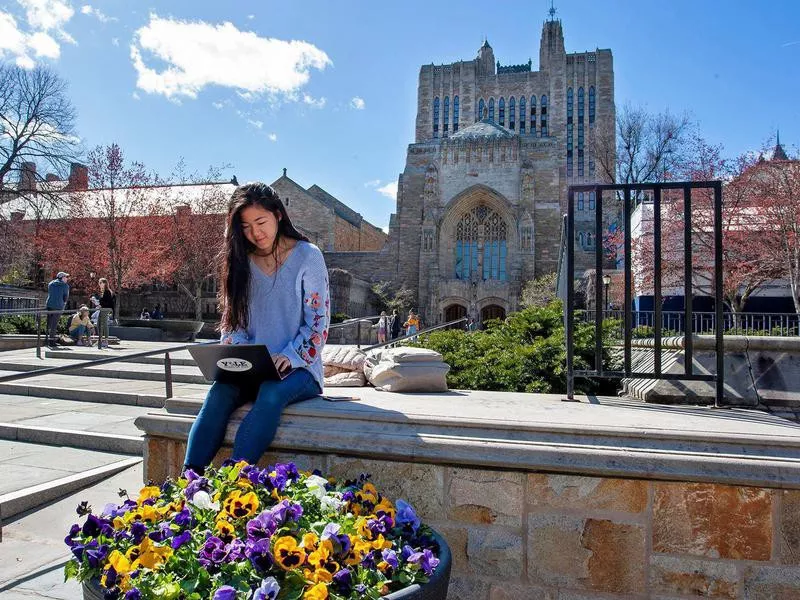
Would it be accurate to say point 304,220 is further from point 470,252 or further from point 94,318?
point 94,318

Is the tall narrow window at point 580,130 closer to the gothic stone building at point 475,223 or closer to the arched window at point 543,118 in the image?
the arched window at point 543,118

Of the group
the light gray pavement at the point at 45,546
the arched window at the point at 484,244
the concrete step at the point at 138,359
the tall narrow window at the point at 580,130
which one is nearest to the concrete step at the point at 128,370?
the concrete step at the point at 138,359

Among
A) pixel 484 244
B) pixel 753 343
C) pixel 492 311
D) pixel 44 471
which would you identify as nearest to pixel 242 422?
pixel 44 471

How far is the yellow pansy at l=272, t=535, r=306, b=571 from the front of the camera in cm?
146

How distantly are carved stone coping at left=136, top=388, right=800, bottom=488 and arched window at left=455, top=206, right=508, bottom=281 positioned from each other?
128 ft

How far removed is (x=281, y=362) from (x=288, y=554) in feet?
4.54

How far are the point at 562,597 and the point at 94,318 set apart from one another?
55.0ft

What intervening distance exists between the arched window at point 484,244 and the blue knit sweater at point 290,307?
38828mm

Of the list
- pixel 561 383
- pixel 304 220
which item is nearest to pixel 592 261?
pixel 304 220

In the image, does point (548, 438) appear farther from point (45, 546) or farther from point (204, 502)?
point (45, 546)

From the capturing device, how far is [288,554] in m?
1.47

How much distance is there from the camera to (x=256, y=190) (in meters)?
3.01

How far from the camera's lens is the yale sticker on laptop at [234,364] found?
2639 millimetres

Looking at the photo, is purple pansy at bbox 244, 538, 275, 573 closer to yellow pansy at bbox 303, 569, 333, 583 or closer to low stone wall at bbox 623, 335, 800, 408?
yellow pansy at bbox 303, 569, 333, 583
